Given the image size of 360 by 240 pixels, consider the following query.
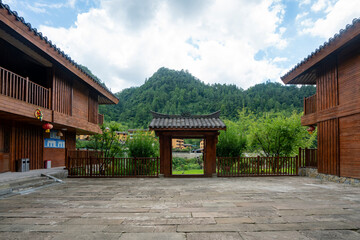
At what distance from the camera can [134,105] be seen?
3306 cm

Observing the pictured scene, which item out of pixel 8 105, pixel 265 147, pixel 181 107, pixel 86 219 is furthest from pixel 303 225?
pixel 181 107

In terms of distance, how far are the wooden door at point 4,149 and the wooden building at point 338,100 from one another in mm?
12020

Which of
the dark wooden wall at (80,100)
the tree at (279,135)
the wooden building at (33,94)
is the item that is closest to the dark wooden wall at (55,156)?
the wooden building at (33,94)

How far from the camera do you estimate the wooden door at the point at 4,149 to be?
26.7 ft

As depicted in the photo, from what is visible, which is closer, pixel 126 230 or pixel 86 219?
pixel 126 230

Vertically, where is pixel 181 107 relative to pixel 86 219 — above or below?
above

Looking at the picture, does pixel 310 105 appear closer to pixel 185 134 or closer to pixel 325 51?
pixel 325 51

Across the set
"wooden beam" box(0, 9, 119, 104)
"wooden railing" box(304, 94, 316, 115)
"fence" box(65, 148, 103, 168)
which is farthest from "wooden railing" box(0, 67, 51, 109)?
"wooden railing" box(304, 94, 316, 115)

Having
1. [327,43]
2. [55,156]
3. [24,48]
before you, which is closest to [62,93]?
[24,48]

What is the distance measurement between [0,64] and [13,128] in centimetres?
247

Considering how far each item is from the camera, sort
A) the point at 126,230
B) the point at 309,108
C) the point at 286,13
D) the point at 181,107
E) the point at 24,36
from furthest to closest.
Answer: the point at 181,107 → the point at 286,13 → the point at 309,108 → the point at 24,36 → the point at 126,230

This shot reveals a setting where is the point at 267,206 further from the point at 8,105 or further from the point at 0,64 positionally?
the point at 0,64

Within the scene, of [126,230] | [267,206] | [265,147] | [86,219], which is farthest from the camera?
[265,147]

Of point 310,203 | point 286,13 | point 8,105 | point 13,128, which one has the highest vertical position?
point 286,13
